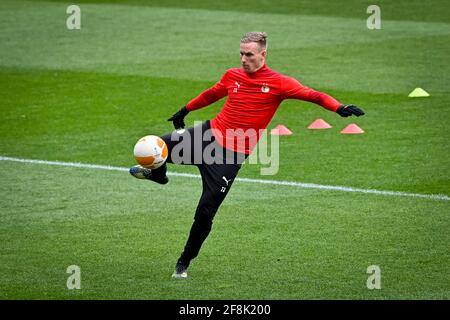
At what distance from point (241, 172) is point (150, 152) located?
545 cm

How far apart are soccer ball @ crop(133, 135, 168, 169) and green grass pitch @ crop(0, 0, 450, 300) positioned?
1204 mm

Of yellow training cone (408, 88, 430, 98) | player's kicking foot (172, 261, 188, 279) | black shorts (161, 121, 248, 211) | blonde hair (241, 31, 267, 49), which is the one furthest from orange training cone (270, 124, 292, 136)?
player's kicking foot (172, 261, 188, 279)

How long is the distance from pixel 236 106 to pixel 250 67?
442 millimetres

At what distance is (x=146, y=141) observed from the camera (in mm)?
10641

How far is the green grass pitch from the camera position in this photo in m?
11.0

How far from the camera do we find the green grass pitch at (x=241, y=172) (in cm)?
1100

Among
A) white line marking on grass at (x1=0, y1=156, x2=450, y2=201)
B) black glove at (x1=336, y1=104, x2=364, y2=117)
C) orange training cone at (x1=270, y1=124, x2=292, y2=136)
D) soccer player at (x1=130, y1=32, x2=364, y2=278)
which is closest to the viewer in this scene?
black glove at (x1=336, y1=104, x2=364, y2=117)

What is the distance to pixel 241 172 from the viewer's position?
1597 centimetres

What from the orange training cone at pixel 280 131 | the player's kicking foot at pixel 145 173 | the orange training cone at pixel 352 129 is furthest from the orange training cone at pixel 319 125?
the player's kicking foot at pixel 145 173

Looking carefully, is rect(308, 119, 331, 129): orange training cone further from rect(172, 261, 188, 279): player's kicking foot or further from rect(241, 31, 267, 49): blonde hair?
rect(172, 261, 188, 279): player's kicking foot

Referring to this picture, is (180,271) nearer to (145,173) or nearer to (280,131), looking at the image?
(145,173)

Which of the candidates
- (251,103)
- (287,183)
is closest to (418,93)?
(287,183)

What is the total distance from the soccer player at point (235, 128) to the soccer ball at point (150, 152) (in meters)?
0.20
